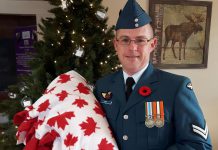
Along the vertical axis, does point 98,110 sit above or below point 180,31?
below

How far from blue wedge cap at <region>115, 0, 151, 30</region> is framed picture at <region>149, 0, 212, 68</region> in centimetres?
147

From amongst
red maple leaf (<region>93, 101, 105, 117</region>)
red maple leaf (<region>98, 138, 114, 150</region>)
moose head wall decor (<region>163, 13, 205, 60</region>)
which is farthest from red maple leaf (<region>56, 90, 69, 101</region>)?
moose head wall decor (<region>163, 13, 205, 60</region>)

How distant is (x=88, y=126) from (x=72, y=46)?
86cm

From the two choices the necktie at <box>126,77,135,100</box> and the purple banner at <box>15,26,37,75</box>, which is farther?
the purple banner at <box>15,26,37,75</box>

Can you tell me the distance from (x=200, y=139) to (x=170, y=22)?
73.7 inches

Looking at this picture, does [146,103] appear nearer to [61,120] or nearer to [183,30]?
[61,120]

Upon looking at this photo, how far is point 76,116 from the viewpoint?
0.98 m

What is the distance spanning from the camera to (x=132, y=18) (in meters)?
1.03

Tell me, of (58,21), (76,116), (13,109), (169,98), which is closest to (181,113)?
(169,98)

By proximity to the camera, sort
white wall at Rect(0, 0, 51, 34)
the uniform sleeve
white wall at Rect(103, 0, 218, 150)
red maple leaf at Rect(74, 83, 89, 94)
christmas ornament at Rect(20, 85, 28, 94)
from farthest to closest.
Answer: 1. white wall at Rect(103, 0, 218, 150)
2. white wall at Rect(0, 0, 51, 34)
3. christmas ornament at Rect(20, 85, 28, 94)
4. red maple leaf at Rect(74, 83, 89, 94)
5. the uniform sleeve

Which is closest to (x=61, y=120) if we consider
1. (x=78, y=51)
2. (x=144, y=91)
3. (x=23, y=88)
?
(x=144, y=91)

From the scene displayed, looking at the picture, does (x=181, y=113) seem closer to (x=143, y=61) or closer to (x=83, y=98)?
(x=143, y=61)

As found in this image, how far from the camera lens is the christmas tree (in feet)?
5.52

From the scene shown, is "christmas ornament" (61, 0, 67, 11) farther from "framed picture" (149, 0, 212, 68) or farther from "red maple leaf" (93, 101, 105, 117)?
"framed picture" (149, 0, 212, 68)
